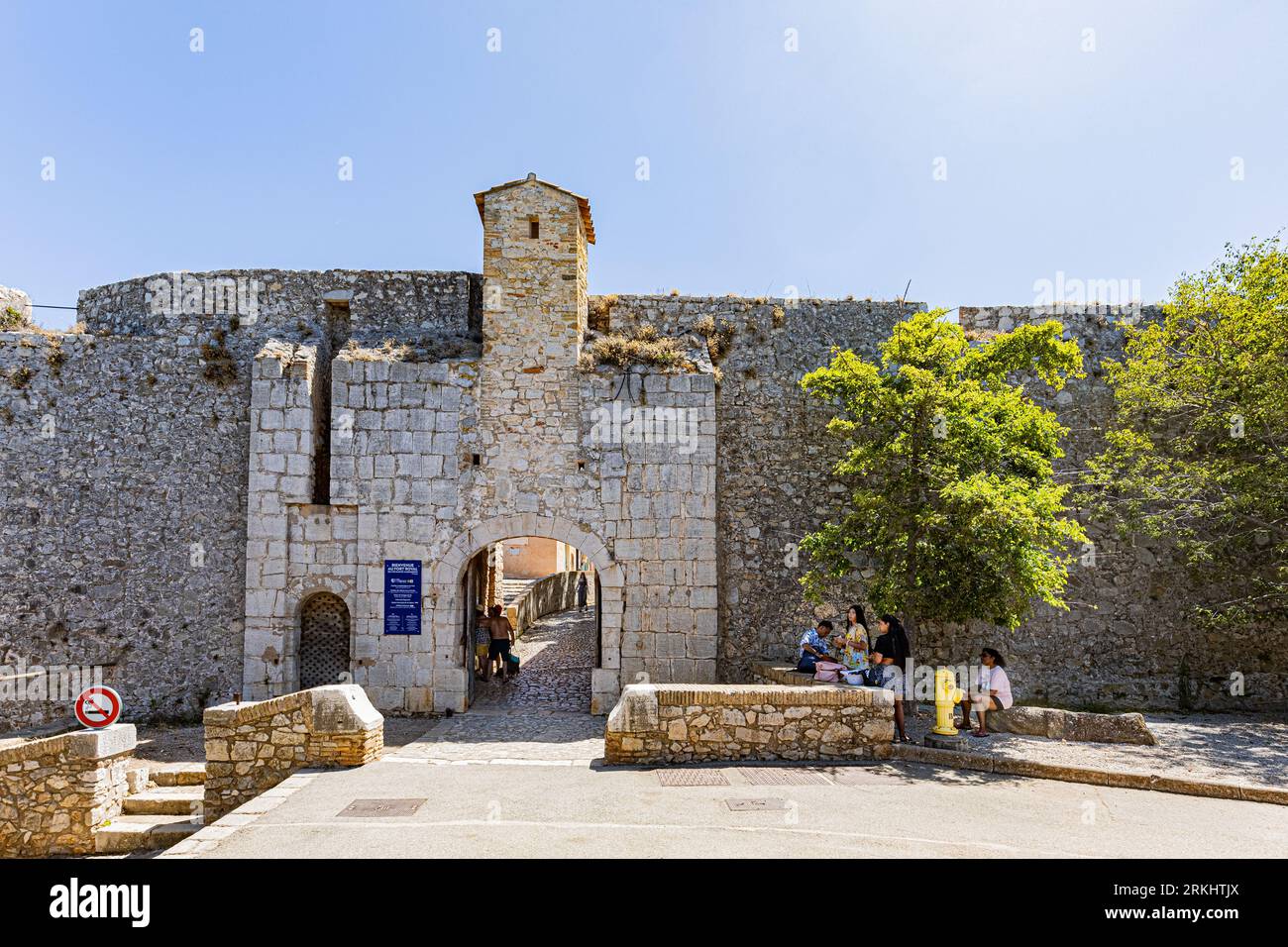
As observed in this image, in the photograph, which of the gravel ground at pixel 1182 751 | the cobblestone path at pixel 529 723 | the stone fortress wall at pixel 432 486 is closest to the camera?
the gravel ground at pixel 1182 751

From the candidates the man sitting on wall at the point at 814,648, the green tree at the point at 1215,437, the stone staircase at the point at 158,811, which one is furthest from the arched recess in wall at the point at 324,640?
the green tree at the point at 1215,437

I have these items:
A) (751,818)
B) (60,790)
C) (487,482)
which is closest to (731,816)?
(751,818)

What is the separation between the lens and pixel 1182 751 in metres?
9.42

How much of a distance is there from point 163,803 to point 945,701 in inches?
352

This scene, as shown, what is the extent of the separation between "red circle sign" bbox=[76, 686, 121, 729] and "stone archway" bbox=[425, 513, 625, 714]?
13.2ft

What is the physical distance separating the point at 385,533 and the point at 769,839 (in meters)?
8.08

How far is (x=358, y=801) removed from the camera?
6.97m

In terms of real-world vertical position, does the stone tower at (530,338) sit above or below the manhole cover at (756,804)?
above

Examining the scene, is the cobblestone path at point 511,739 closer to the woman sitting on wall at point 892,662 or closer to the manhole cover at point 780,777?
the manhole cover at point 780,777

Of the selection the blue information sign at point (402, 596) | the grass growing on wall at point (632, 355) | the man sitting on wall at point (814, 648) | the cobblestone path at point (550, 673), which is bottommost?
the cobblestone path at point (550, 673)

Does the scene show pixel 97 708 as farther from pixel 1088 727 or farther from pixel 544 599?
pixel 544 599

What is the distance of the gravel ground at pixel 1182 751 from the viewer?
826cm

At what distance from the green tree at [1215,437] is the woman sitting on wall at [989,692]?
4.08m

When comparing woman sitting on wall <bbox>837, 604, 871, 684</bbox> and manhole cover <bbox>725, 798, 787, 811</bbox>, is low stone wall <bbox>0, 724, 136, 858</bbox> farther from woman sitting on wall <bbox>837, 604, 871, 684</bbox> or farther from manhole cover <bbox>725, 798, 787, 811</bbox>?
woman sitting on wall <bbox>837, 604, 871, 684</bbox>
